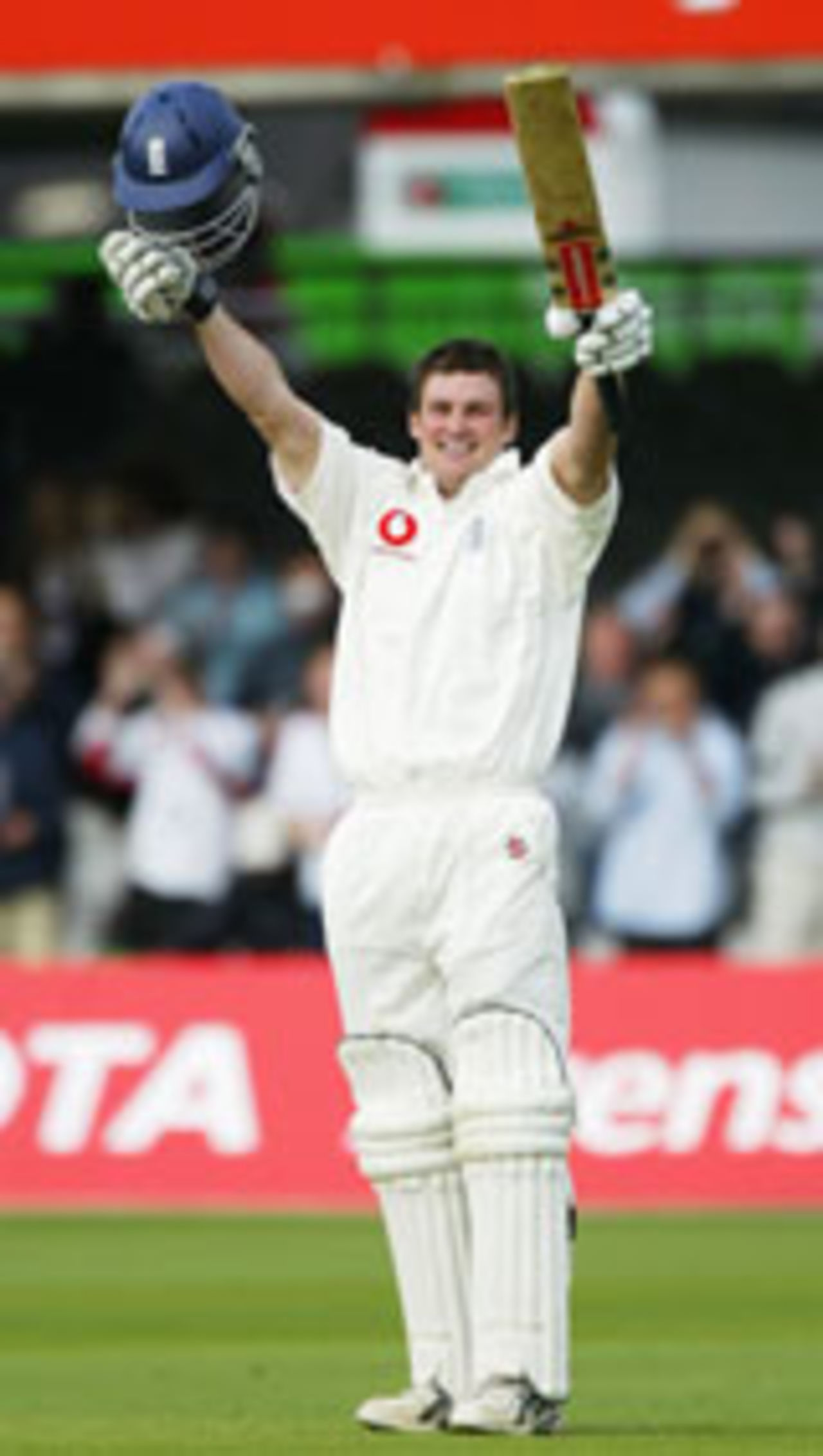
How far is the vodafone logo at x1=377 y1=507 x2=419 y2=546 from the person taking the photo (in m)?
8.80

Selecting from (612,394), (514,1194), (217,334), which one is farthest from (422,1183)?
(217,334)

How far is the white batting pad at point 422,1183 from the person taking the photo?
8688 millimetres

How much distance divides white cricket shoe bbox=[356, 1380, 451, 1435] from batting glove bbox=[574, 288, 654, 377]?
203 cm

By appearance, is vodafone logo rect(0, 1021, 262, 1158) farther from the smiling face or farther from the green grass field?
the smiling face

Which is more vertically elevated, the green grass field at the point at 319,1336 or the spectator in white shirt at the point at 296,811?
the spectator in white shirt at the point at 296,811

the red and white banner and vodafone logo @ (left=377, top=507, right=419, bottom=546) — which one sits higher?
vodafone logo @ (left=377, top=507, right=419, bottom=546)

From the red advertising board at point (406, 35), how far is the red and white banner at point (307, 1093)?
3856 millimetres

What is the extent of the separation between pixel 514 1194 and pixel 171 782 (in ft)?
30.1

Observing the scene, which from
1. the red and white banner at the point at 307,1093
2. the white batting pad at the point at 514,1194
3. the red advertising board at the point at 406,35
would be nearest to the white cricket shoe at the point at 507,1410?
the white batting pad at the point at 514,1194

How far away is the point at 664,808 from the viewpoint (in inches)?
693

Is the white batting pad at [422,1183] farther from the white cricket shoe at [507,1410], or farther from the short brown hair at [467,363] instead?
the short brown hair at [467,363]

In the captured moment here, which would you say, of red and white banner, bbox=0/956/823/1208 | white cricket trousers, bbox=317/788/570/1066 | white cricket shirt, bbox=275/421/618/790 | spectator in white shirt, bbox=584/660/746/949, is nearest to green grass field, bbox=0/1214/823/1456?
red and white banner, bbox=0/956/823/1208

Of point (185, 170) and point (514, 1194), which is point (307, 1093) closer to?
point (514, 1194)

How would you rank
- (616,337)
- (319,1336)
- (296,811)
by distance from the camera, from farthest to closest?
(296,811) < (319,1336) < (616,337)
